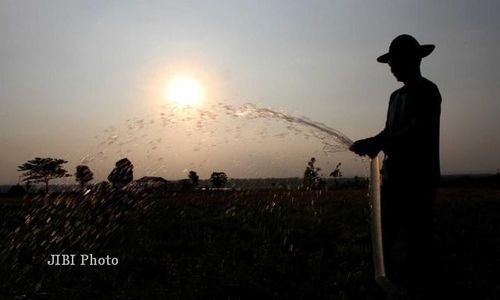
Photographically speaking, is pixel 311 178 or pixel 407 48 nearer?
pixel 407 48

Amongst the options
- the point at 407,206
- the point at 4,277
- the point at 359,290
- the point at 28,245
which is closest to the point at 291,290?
the point at 359,290

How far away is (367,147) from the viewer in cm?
511

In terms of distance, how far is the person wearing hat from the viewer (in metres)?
4.91

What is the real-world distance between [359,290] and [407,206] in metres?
2.42

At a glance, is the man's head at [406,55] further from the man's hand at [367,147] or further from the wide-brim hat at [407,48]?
the man's hand at [367,147]

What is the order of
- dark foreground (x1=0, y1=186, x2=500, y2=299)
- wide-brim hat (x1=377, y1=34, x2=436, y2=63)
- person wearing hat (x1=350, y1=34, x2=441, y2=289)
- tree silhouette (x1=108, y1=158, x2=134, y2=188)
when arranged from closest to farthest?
person wearing hat (x1=350, y1=34, x2=441, y2=289), wide-brim hat (x1=377, y1=34, x2=436, y2=63), dark foreground (x1=0, y1=186, x2=500, y2=299), tree silhouette (x1=108, y1=158, x2=134, y2=188)

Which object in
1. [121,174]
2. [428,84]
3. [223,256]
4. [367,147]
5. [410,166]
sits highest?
[428,84]

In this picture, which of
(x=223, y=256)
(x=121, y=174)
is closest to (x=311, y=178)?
(x=223, y=256)

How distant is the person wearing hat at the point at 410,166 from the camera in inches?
193

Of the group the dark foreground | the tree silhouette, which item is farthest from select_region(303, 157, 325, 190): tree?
the tree silhouette

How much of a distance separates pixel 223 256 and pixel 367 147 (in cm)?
462

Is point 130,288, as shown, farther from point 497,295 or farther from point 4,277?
point 497,295

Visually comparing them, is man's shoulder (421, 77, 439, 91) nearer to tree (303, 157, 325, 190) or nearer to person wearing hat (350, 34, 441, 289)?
person wearing hat (350, 34, 441, 289)

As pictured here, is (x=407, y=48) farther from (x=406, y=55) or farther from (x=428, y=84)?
(x=428, y=84)
